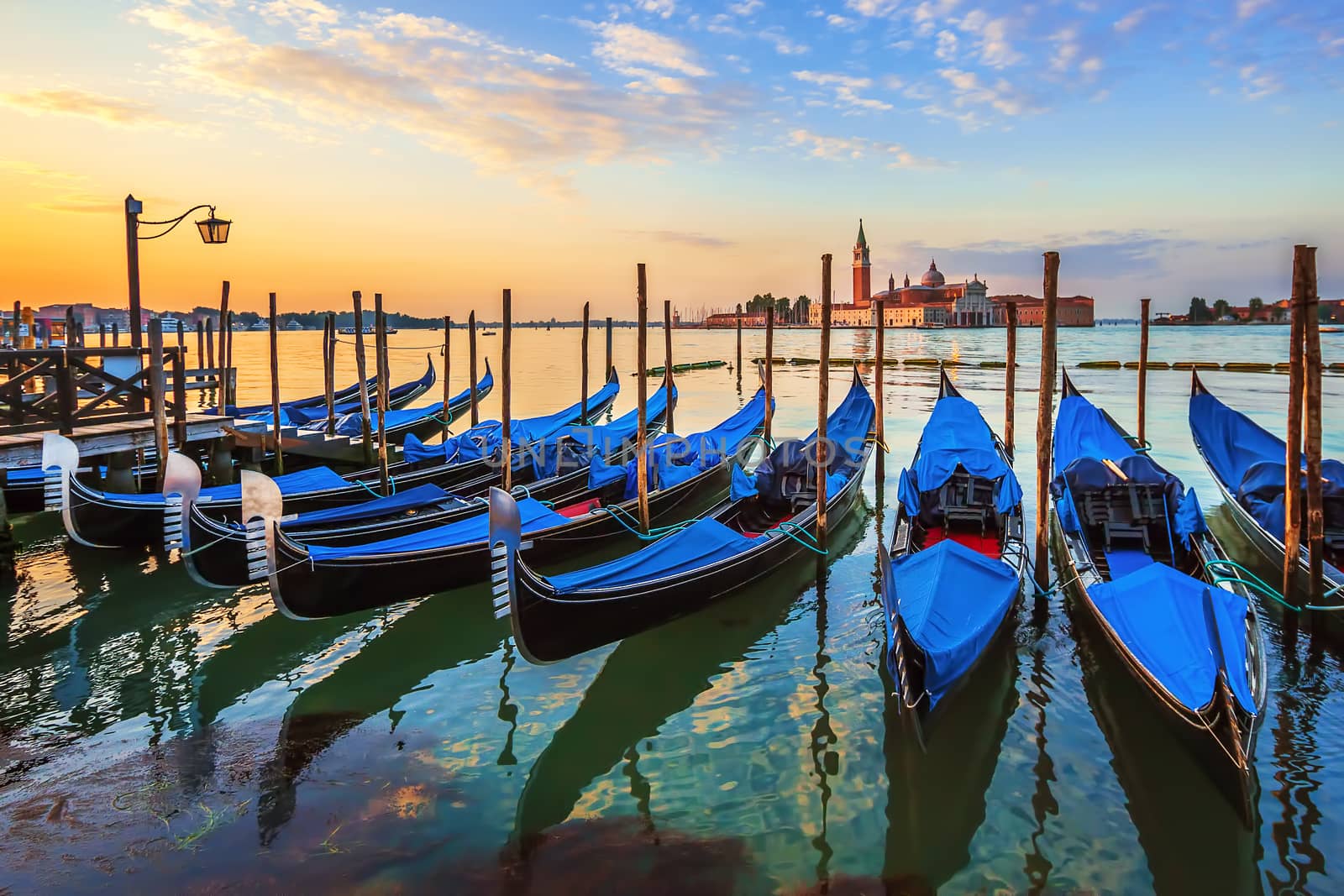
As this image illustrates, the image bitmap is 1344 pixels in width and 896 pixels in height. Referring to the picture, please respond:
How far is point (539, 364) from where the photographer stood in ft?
140

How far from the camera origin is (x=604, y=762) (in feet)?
13.6

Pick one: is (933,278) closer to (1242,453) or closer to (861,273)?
(861,273)

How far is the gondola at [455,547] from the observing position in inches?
204

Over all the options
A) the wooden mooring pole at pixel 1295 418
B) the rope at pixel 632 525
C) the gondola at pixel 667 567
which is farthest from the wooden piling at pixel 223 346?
the wooden mooring pole at pixel 1295 418

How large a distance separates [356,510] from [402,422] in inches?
293

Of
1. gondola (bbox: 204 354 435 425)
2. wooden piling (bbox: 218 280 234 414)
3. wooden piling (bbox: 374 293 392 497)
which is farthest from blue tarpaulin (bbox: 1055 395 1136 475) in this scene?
wooden piling (bbox: 218 280 234 414)

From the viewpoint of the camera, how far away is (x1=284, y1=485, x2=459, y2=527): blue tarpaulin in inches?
279

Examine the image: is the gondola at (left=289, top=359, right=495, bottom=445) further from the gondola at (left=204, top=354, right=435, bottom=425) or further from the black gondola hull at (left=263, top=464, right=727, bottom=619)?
the black gondola hull at (left=263, top=464, right=727, bottom=619)

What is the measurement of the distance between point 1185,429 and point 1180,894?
49.0 ft

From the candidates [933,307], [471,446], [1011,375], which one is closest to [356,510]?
[471,446]

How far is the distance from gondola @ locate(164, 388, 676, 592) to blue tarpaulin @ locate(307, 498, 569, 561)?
336 millimetres

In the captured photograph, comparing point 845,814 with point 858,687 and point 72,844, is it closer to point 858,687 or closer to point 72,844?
point 858,687

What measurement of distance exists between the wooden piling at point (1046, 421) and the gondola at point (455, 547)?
3.50m

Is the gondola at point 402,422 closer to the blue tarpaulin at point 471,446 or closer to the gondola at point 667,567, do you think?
the blue tarpaulin at point 471,446
